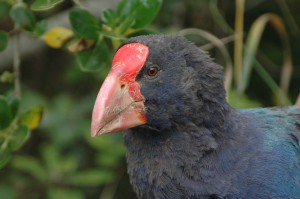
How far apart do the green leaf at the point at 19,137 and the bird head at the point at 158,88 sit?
0.46 metres

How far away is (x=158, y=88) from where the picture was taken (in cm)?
231

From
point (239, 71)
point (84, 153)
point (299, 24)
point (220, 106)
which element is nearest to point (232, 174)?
point (220, 106)

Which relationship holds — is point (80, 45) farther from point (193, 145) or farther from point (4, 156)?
point (193, 145)

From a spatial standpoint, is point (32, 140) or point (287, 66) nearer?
point (287, 66)

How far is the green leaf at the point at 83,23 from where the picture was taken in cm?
262

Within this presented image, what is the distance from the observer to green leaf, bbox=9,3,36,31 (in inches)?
105

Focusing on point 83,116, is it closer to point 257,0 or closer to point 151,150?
point 257,0

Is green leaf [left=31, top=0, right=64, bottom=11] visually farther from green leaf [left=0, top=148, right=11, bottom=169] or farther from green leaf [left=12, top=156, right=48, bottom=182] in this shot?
green leaf [left=12, top=156, right=48, bottom=182]

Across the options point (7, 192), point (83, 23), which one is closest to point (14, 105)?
point (83, 23)

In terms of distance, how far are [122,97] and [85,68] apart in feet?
1.35

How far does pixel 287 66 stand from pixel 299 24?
77cm

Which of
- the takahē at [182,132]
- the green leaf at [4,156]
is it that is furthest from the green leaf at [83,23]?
the green leaf at [4,156]

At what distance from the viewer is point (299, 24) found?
4383mm

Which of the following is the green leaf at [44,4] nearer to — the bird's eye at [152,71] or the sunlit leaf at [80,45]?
the sunlit leaf at [80,45]
